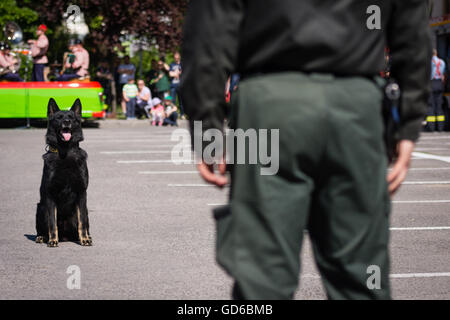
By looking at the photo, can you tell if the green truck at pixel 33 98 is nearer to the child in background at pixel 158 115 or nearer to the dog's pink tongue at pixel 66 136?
the child in background at pixel 158 115

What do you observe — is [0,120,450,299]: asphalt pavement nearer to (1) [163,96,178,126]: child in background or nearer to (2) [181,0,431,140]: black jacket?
(2) [181,0,431,140]: black jacket

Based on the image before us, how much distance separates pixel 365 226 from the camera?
2453mm

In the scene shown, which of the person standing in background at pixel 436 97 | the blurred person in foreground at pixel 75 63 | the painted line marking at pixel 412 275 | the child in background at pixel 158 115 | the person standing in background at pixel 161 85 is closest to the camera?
the painted line marking at pixel 412 275

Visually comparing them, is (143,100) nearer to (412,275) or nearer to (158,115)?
(158,115)

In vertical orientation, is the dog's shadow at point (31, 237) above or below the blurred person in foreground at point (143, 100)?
below

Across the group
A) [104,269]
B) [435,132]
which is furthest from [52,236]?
[435,132]

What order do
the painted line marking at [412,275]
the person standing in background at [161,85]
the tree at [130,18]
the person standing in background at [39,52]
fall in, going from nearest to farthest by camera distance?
the painted line marking at [412,275]
the person standing in background at [39,52]
the person standing in background at [161,85]
the tree at [130,18]

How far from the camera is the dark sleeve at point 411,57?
2.57m

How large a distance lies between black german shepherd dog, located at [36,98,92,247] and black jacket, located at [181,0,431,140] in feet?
14.0

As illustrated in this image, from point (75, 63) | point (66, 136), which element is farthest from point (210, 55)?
point (75, 63)

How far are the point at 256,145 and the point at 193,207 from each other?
653cm

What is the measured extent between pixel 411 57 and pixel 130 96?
22.6 metres

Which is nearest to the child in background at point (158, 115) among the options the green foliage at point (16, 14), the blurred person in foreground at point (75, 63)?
the blurred person in foreground at point (75, 63)
